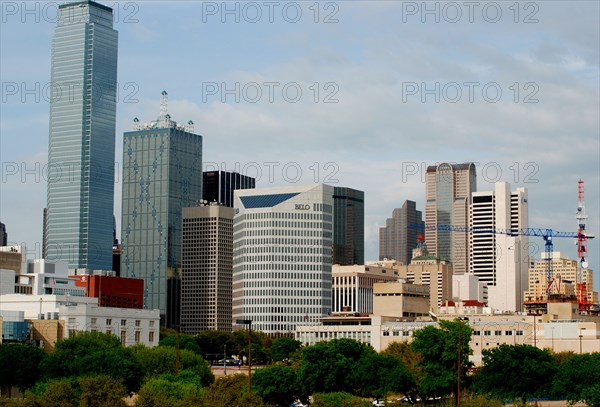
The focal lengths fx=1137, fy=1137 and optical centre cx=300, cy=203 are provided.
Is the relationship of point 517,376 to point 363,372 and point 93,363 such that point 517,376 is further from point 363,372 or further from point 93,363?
point 93,363

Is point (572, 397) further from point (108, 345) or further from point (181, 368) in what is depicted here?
point (108, 345)

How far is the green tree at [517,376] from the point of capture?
157 m

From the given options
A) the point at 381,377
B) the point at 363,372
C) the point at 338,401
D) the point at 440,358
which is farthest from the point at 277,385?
the point at 338,401

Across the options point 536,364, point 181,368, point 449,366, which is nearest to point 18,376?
point 181,368

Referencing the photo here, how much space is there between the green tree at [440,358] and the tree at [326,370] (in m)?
10.2

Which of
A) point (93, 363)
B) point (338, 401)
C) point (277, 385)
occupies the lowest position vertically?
point (277, 385)

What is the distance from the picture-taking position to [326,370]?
532ft

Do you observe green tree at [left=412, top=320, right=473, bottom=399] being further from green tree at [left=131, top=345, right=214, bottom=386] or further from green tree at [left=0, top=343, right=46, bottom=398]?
green tree at [left=0, top=343, right=46, bottom=398]

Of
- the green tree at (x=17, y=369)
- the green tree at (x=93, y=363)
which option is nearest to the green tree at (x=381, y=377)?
the green tree at (x=93, y=363)

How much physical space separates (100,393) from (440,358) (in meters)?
58.9

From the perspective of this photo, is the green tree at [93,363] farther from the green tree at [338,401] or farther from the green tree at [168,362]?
the green tree at [338,401]

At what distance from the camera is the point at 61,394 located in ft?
413

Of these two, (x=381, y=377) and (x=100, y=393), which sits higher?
(x=100, y=393)

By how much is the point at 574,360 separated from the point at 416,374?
2407 centimetres
